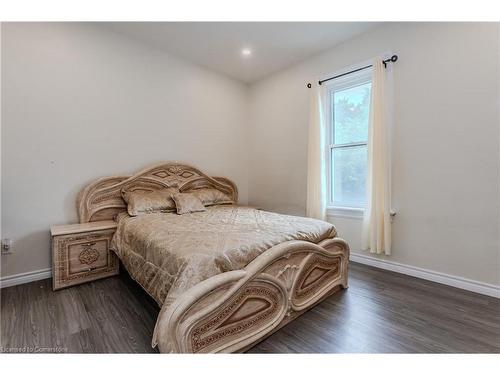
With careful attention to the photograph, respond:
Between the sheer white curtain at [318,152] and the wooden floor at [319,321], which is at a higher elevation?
the sheer white curtain at [318,152]

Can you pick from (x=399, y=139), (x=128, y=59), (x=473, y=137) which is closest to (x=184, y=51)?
(x=128, y=59)

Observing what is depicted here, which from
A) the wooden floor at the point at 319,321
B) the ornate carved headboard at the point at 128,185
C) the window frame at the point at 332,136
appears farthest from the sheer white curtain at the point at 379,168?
the ornate carved headboard at the point at 128,185

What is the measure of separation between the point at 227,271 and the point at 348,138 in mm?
2473

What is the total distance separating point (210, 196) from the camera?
3400 mm

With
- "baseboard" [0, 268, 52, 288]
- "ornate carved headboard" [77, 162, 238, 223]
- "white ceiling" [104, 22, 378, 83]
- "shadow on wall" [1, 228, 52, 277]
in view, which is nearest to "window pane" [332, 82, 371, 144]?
"white ceiling" [104, 22, 378, 83]

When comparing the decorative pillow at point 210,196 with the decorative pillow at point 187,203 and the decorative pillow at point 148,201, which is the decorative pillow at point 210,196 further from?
the decorative pillow at point 148,201

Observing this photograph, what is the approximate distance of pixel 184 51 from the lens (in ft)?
10.8

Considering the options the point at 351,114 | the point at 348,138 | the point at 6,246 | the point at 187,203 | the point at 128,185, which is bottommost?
the point at 6,246

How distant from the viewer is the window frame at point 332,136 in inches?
115

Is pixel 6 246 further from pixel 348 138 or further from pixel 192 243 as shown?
pixel 348 138

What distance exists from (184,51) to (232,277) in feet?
10.5

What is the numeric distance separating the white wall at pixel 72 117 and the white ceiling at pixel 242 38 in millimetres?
250

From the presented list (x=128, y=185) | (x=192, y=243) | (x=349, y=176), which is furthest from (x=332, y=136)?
(x=128, y=185)

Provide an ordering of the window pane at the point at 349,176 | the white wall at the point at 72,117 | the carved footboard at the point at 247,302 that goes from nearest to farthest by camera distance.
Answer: the carved footboard at the point at 247,302 → the white wall at the point at 72,117 → the window pane at the point at 349,176
